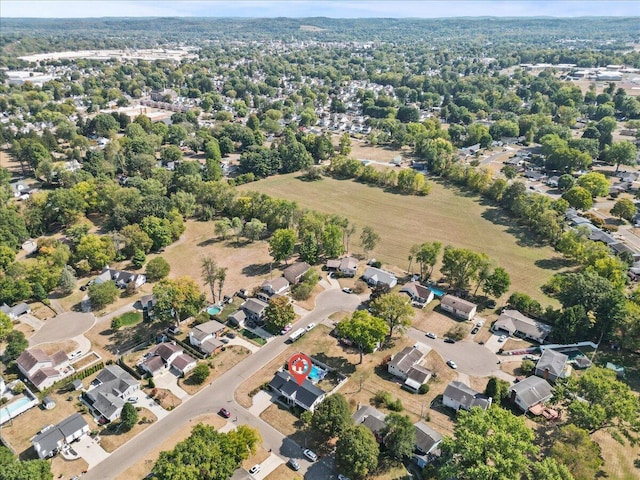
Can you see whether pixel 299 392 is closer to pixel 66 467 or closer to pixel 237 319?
pixel 237 319

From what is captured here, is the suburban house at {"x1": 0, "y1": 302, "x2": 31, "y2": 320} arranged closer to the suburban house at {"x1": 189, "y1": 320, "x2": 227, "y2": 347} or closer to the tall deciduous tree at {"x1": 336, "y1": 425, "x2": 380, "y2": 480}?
the suburban house at {"x1": 189, "y1": 320, "x2": 227, "y2": 347}

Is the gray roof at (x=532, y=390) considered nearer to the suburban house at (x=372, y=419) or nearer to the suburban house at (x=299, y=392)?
the suburban house at (x=372, y=419)

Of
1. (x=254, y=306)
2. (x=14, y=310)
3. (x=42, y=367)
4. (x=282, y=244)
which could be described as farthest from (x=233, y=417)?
(x=14, y=310)

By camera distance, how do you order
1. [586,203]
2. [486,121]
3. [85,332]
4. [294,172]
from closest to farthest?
[85,332]
[586,203]
[294,172]
[486,121]

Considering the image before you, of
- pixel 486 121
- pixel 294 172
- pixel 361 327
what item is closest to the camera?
pixel 361 327

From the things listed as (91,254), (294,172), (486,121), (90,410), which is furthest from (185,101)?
(90,410)

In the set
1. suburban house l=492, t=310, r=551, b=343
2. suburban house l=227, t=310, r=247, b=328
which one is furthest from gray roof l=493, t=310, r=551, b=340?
suburban house l=227, t=310, r=247, b=328

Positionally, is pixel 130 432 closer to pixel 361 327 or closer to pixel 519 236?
pixel 361 327
